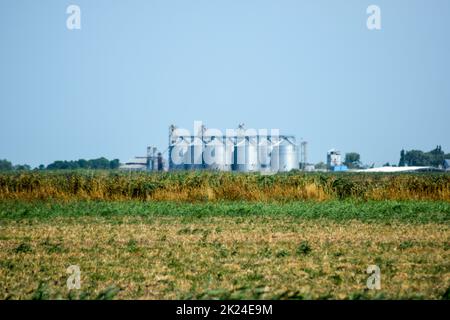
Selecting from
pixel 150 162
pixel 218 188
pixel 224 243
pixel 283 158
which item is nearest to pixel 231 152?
pixel 283 158

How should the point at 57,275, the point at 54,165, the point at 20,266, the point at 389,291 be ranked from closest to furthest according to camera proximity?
the point at 389,291, the point at 57,275, the point at 20,266, the point at 54,165

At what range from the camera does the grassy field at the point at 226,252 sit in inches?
386

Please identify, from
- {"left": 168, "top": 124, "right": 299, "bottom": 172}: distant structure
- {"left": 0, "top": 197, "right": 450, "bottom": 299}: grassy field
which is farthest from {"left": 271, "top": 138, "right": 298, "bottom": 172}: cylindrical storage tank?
{"left": 0, "top": 197, "right": 450, "bottom": 299}: grassy field

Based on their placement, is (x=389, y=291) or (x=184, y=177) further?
(x=184, y=177)

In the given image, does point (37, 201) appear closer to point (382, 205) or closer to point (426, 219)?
point (382, 205)

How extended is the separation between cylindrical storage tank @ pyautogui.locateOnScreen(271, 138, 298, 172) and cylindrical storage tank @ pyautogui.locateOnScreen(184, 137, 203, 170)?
27.5 ft

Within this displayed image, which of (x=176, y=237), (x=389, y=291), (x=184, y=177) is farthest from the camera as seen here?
(x=184, y=177)

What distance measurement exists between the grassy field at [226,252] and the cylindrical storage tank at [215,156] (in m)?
51.8

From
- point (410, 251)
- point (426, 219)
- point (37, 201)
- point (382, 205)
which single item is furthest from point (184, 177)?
point (410, 251)

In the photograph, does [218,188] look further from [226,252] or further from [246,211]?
[226,252]

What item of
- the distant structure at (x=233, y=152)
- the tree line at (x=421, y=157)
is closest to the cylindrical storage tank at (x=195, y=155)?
the distant structure at (x=233, y=152)

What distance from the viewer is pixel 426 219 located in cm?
2077

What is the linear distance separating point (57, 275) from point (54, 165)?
93.3 m

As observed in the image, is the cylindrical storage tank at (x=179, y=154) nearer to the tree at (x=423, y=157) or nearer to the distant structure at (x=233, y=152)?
the distant structure at (x=233, y=152)
